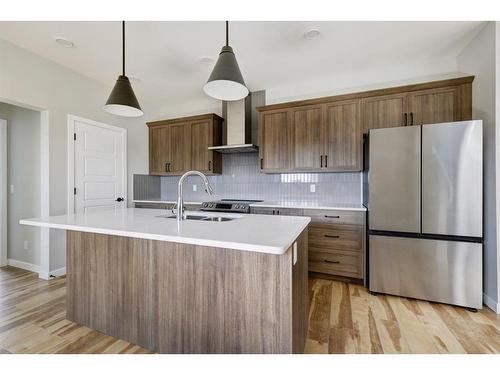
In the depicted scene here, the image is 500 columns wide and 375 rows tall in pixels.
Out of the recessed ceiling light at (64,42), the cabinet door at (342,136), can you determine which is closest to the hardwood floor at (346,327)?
the cabinet door at (342,136)

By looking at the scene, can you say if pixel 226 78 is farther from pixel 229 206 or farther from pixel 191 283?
pixel 229 206

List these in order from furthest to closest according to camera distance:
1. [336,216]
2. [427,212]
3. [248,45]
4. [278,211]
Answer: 1. [278,211]
2. [336,216]
3. [248,45]
4. [427,212]

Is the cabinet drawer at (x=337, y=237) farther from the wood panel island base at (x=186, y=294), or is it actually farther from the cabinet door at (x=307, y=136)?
the wood panel island base at (x=186, y=294)

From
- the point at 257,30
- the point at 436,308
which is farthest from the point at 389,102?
the point at 436,308

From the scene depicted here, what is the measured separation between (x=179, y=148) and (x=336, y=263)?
2.99 m

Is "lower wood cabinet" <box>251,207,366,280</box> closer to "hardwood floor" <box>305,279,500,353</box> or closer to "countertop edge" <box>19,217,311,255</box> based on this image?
"hardwood floor" <box>305,279,500,353</box>

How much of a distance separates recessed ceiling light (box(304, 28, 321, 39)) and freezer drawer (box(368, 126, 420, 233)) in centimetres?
112

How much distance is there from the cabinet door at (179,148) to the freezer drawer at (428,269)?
2970 mm

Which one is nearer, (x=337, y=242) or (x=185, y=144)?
(x=337, y=242)

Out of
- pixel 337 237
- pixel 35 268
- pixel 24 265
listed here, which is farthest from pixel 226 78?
pixel 24 265

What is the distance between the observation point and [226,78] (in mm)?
1518

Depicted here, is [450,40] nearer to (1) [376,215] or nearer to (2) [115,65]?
(1) [376,215]

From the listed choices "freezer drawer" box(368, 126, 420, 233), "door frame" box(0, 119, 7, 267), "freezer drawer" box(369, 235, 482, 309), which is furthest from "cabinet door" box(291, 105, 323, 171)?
"door frame" box(0, 119, 7, 267)

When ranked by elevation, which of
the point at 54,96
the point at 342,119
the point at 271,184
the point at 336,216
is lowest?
the point at 336,216
